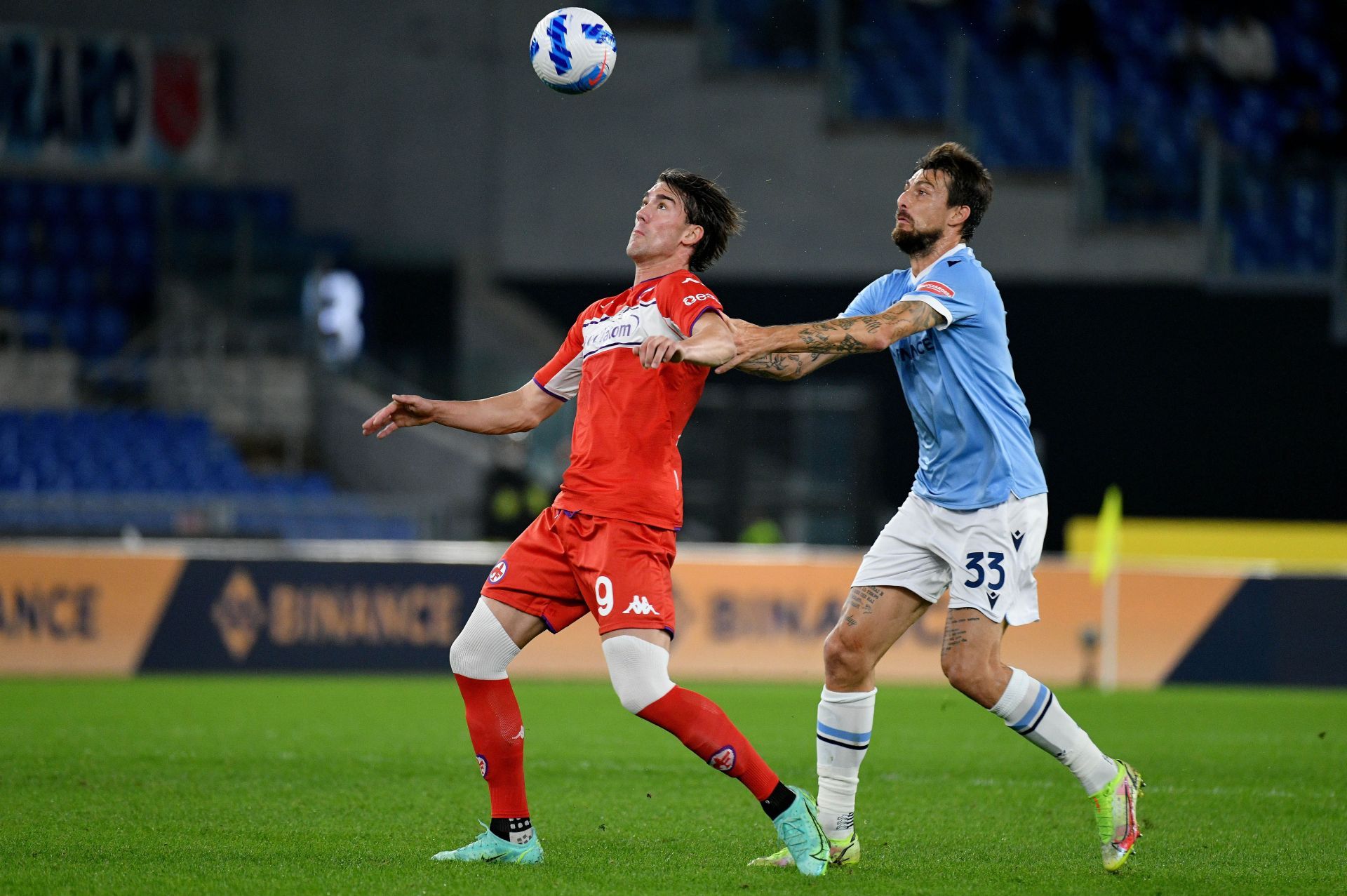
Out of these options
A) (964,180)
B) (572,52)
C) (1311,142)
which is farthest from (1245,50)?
(964,180)

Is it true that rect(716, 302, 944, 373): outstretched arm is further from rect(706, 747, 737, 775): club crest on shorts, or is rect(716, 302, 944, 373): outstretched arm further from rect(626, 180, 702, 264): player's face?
rect(706, 747, 737, 775): club crest on shorts

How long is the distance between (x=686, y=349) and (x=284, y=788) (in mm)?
3272

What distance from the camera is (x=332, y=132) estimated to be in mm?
22750

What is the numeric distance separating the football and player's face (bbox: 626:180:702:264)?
100 centimetres

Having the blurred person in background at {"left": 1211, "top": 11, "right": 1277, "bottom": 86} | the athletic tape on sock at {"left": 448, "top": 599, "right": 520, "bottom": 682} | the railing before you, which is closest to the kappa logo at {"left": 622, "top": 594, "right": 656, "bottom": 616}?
the athletic tape on sock at {"left": 448, "top": 599, "right": 520, "bottom": 682}

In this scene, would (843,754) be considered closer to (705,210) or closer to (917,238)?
(917,238)

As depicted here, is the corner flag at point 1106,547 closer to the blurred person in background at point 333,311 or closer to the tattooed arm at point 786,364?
the tattooed arm at point 786,364

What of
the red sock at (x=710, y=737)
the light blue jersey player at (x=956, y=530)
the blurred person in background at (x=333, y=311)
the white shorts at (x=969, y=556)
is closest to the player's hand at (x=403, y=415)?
the light blue jersey player at (x=956, y=530)

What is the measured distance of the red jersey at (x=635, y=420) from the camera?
17.2 ft

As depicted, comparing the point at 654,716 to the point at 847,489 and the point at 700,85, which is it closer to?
the point at 847,489

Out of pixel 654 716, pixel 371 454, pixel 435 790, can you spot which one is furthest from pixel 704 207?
pixel 371 454

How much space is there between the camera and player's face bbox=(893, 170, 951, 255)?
5.55 meters

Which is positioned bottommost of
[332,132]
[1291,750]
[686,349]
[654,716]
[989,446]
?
[1291,750]

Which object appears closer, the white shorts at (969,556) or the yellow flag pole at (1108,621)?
the white shorts at (969,556)
